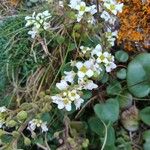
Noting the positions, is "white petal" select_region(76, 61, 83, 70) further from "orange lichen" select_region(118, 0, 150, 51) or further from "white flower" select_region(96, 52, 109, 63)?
"orange lichen" select_region(118, 0, 150, 51)

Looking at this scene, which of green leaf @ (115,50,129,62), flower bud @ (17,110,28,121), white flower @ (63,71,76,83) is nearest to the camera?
flower bud @ (17,110,28,121)

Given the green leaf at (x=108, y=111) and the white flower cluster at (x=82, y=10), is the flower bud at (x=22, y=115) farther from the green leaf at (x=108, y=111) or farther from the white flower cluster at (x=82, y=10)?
the white flower cluster at (x=82, y=10)

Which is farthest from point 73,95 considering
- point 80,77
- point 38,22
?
point 38,22

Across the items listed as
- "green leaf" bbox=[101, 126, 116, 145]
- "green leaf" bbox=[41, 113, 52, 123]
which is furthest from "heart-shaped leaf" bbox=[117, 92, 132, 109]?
"green leaf" bbox=[41, 113, 52, 123]

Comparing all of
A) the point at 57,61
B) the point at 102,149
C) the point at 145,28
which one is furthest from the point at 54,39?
the point at 102,149

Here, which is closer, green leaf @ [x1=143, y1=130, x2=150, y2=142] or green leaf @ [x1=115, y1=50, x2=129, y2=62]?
green leaf @ [x1=143, y1=130, x2=150, y2=142]

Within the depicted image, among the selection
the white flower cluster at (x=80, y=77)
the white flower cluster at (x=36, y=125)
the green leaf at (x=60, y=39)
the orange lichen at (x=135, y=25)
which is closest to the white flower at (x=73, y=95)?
the white flower cluster at (x=80, y=77)

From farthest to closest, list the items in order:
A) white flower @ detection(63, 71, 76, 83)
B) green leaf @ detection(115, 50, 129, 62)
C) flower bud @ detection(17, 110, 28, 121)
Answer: green leaf @ detection(115, 50, 129, 62) < white flower @ detection(63, 71, 76, 83) < flower bud @ detection(17, 110, 28, 121)
